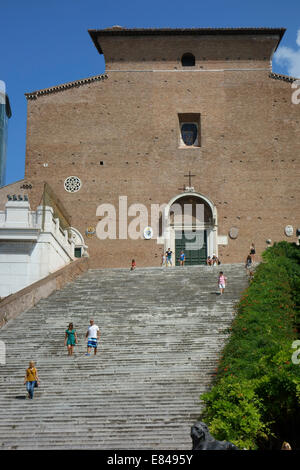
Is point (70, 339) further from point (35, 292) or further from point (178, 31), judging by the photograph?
point (178, 31)

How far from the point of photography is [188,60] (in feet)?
86.5

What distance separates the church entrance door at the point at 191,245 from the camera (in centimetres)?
2442

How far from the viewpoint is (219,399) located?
28.3ft

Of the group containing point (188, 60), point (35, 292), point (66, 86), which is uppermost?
point (188, 60)

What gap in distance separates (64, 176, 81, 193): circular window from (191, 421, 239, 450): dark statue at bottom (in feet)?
63.4

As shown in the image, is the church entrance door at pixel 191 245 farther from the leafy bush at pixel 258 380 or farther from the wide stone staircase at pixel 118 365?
the leafy bush at pixel 258 380

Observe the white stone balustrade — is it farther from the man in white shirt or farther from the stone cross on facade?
the stone cross on facade

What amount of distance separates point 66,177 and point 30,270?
793 centimetres

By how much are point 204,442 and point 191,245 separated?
18524mm

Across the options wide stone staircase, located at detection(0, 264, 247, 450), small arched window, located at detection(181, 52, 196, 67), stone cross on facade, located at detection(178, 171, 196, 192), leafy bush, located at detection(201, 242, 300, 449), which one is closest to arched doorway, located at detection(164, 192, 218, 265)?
stone cross on facade, located at detection(178, 171, 196, 192)

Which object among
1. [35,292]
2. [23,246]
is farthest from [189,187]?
[35,292]

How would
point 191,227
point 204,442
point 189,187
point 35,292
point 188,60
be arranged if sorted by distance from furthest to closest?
1. point 188,60
2. point 189,187
3. point 191,227
4. point 35,292
5. point 204,442

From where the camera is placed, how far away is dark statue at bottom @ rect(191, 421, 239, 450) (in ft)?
19.3

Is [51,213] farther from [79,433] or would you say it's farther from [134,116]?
[79,433]
